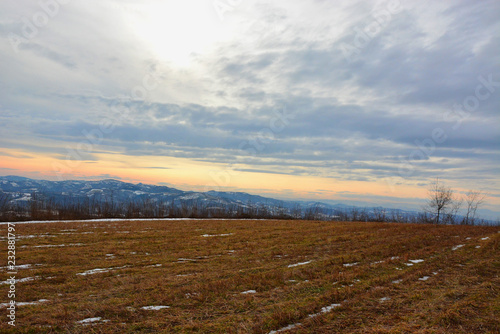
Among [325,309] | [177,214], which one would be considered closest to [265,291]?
[325,309]

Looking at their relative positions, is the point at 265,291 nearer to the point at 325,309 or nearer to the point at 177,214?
the point at 325,309

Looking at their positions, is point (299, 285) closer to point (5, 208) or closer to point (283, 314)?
point (283, 314)

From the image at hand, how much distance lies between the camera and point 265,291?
747cm

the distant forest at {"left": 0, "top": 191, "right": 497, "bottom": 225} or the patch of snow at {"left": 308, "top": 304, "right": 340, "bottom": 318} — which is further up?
the patch of snow at {"left": 308, "top": 304, "right": 340, "bottom": 318}

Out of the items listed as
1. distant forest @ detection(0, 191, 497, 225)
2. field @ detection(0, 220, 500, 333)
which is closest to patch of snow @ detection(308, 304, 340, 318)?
field @ detection(0, 220, 500, 333)

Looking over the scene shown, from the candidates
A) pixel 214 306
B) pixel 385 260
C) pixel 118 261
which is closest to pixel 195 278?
pixel 214 306

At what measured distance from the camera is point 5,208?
132 feet

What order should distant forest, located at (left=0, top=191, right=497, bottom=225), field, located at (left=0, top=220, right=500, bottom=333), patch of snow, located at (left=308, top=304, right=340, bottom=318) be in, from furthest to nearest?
distant forest, located at (left=0, top=191, right=497, bottom=225)
patch of snow, located at (left=308, top=304, right=340, bottom=318)
field, located at (left=0, top=220, right=500, bottom=333)

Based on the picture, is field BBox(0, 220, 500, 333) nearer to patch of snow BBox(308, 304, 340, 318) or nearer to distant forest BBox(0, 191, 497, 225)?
patch of snow BBox(308, 304, 340, 318)

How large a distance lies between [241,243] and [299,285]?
9.39 m

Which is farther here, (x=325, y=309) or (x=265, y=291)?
(x=265, y=291)

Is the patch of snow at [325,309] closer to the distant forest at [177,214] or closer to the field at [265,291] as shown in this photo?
the field at [265,291]

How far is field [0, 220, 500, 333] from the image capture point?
539 cm

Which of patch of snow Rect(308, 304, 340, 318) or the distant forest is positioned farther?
the distant forest
